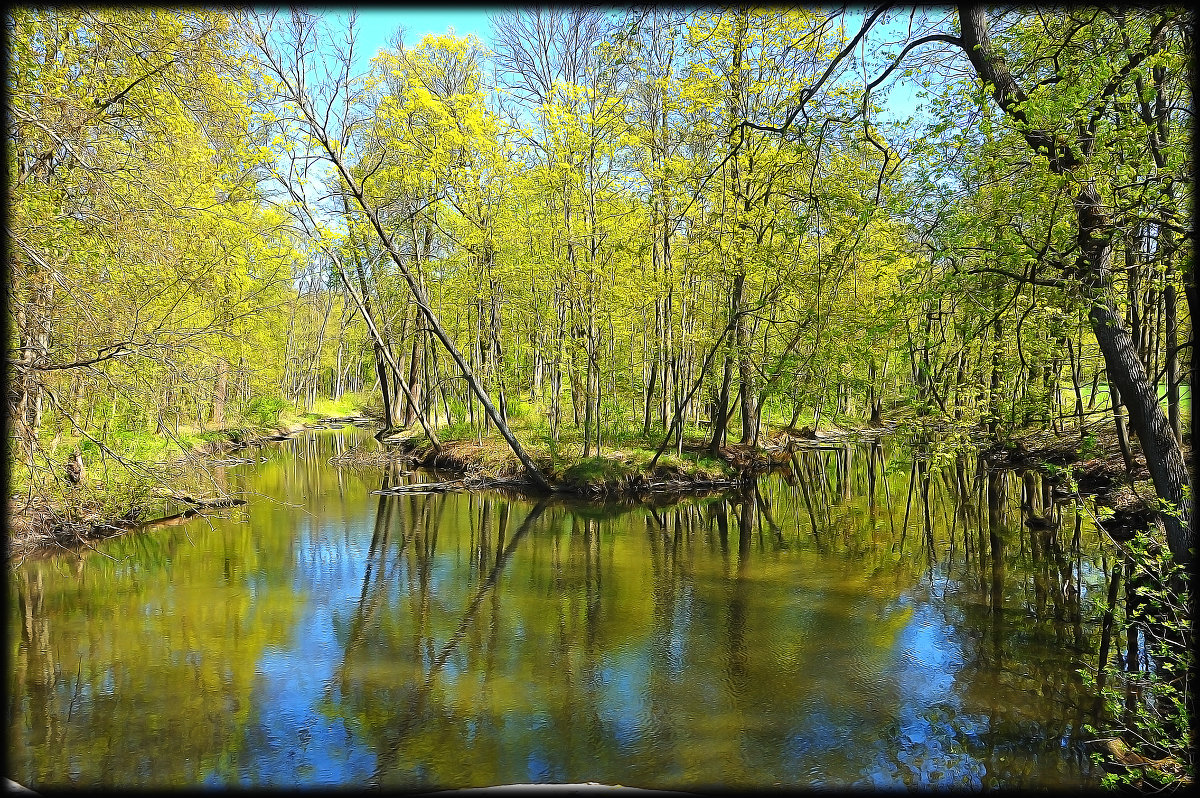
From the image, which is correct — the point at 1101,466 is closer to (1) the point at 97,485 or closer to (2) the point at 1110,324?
(2) the point at 1110,324

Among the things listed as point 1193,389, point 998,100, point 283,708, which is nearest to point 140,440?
point 283,708

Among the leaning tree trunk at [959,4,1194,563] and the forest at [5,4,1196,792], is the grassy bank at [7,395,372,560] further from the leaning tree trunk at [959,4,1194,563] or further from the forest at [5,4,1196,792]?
the leaning tree trunk at [959,4,1194,563]

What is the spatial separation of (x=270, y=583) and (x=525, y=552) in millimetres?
4286

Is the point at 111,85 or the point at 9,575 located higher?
the point at 111,85

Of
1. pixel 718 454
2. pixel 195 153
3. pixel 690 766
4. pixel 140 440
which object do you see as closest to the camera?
pixel 690 766

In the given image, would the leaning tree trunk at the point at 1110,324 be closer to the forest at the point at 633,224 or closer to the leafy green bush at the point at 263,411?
the forest at the point at 633,224

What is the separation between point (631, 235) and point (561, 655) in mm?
13198

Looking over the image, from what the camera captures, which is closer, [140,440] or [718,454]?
[140,440]

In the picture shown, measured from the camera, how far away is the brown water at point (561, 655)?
230 inches

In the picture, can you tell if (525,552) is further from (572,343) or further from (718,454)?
(718,454)

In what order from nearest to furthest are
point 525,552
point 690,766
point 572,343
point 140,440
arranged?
point 690,766
point 525,552
point 140,440
point 572,343

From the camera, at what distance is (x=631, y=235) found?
18859 millimetres

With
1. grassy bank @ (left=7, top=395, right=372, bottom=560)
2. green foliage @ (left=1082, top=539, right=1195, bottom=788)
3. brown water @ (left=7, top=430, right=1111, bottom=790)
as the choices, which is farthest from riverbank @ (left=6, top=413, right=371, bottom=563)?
green foliage @ (left=1082, top=539, right=1195, bottom=788)

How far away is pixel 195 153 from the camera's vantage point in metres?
10.3
